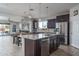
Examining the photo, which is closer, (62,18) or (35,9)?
(35,9)

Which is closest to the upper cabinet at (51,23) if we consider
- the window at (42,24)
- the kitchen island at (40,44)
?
the window at (42,24)

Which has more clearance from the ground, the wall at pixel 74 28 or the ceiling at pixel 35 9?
the ceiling at pixel 35 9

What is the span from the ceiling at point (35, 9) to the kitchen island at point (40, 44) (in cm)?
55

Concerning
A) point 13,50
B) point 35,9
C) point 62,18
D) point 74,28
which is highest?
point 35,9

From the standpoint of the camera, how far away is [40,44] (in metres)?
2.70

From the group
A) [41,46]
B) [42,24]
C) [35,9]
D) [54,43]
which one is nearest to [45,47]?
[41,46]

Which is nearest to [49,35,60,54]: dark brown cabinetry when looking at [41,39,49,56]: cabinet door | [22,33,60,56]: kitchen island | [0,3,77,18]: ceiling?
[22,33,60,56]: kitchen island

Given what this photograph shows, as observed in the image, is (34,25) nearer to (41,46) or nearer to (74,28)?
(41,46)

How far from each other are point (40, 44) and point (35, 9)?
0.90m

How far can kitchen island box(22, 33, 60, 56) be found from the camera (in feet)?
8.76

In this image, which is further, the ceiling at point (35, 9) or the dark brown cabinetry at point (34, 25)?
the dark brown cabinetry at point (34, 25)

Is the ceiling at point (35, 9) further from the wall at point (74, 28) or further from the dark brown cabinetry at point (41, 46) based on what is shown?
the dark brown cabinetry at point (41, 46)

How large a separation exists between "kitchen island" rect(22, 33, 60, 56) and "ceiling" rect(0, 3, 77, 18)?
55 cm

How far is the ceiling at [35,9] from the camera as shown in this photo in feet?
8.38
